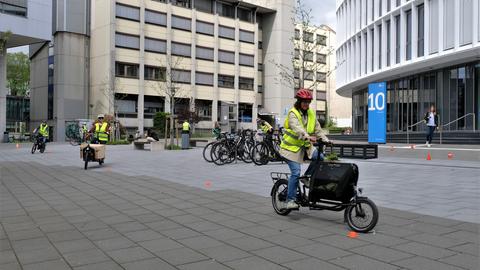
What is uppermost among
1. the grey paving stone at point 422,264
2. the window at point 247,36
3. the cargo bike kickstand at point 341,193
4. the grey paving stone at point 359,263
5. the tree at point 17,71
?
the window at point 247,36

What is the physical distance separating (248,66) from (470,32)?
4564 centimetres

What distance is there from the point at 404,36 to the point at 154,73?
35856mm

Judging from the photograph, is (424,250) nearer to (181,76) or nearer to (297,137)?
(297,137)

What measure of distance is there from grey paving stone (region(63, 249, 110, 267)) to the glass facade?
84.5ft

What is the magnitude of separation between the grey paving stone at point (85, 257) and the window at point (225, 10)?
62882 millimetres

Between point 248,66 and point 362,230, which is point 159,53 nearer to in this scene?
point 248,66

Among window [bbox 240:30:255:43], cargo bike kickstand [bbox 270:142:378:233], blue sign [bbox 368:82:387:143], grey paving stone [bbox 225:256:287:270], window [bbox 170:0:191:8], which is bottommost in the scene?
grey paving stone [bbox 225:256:287:270]

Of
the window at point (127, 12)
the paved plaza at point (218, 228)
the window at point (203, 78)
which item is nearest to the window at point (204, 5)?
the window at point (203, 78)

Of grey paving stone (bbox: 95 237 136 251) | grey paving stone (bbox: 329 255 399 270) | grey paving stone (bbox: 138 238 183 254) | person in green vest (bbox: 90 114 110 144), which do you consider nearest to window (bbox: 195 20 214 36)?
person in green vest (bbox: 90 114 110 144)

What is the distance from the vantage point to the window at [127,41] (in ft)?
177

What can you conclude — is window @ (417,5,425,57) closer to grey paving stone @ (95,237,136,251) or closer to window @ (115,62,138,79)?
grey paving stone @ (95,237,136,251)

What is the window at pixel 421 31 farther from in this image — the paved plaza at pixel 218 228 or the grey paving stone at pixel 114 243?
the grey paving stone at pixel 114 243

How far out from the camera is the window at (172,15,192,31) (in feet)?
194

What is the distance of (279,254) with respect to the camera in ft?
15.2
